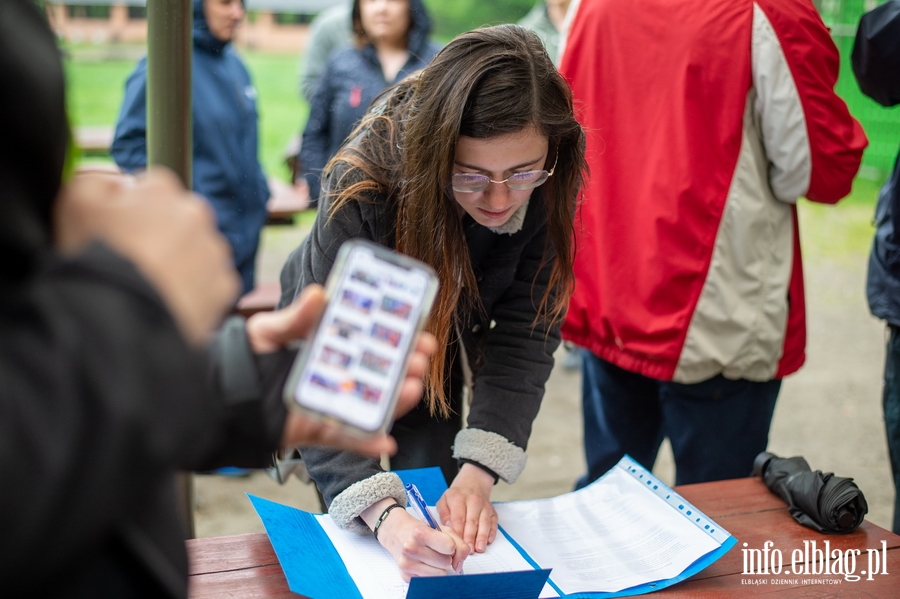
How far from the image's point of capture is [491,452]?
160cm

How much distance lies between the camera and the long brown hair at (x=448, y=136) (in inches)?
57.5

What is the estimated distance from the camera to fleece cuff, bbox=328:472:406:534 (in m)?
1.36

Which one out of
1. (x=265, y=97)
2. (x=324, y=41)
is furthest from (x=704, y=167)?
(x=265, y=97)

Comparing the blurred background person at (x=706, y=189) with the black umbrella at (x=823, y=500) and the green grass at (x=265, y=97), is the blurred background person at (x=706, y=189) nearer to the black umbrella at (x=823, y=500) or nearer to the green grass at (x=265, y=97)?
the black umbrella at (x=823, y=500)

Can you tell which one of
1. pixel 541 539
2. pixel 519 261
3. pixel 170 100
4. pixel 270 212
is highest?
pixel 170 100

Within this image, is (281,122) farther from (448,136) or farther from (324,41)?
(448,136)

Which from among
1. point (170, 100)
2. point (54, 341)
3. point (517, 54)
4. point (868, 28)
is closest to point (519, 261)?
point (517, 54)

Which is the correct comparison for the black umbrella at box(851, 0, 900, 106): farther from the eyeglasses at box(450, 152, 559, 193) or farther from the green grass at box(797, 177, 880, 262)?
the green grass at box(797, 177, 880, 262)

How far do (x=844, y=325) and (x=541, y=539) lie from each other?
4.23 metres

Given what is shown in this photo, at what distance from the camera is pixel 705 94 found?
6.30 feet

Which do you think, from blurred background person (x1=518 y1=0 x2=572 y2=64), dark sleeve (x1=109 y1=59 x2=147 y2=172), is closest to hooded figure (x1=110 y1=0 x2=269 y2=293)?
dark sleeve (x1=109 y1=59 x2=147 y2=172)

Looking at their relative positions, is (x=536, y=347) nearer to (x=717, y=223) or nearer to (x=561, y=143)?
(x=561, y=143)

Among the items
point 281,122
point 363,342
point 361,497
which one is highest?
point 363,342

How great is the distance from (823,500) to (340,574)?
2.80ft
